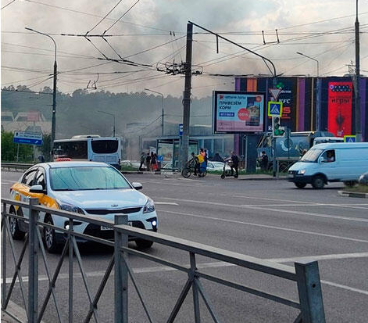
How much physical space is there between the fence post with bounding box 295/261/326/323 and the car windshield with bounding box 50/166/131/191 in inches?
363

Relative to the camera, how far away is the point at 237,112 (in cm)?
4575

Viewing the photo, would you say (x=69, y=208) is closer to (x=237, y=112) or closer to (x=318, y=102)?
(x=237, y=112)

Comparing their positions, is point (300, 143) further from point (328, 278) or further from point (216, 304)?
point (216, 304)

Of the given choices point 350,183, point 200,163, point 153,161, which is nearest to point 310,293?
point 350,183

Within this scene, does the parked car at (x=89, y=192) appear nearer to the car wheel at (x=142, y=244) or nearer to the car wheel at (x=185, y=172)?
the car wheel at (x=142, y=244)

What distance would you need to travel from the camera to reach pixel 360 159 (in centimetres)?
3172

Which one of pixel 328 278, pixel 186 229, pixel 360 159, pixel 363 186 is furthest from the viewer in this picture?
pixel 360 159

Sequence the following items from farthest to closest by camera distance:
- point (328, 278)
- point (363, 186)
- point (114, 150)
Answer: point (114, 150)
point (363, 186)
point (328, 278)

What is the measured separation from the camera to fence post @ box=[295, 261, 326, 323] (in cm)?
256

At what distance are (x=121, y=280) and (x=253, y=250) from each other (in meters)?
7.21

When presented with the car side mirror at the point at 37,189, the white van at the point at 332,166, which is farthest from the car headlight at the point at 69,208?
the white van at the point at 332,166

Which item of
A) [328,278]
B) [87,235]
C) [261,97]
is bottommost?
[328,278]

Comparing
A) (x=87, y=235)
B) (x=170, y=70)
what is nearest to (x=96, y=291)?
(x=87, y=235)

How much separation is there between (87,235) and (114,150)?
4802 centimetres
